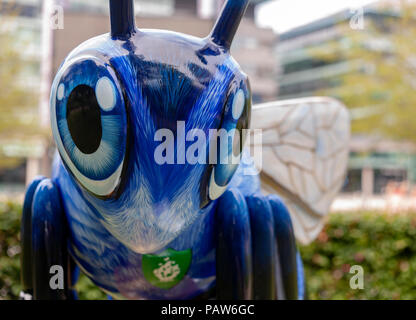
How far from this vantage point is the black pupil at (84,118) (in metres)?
1.10

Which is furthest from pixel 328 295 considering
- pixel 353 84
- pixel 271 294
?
pixel 353 84

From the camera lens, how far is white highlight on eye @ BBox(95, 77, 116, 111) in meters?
1.08

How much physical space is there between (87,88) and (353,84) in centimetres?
908

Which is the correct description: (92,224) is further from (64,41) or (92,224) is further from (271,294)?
(64,41)

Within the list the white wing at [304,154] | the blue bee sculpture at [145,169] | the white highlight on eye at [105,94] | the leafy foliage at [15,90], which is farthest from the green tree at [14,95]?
the white highlight on eye at [105,94]

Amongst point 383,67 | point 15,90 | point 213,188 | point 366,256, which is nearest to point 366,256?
point 366,256

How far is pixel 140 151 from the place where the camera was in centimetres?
110

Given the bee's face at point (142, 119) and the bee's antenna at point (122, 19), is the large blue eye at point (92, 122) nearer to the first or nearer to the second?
the bee's face at point (142, 119)

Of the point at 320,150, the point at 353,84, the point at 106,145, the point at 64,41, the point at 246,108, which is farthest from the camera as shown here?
the point at 353,84

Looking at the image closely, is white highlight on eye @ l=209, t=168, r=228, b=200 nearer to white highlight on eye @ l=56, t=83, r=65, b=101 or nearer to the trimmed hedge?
white highlight on eye @ l=56, t=83, r=65, b=101

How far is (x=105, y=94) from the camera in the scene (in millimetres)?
1084

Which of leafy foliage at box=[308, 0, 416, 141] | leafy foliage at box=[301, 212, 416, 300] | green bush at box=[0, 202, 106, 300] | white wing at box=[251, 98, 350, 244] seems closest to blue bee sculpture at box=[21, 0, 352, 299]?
white wing at box=[251, 98, 350, 244]

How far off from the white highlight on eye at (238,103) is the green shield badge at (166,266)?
0.44m

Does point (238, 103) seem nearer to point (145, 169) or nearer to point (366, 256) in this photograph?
point (145, 169)
